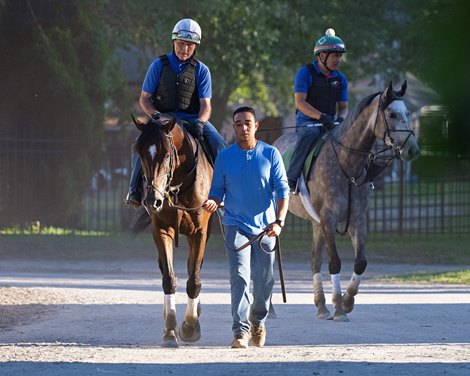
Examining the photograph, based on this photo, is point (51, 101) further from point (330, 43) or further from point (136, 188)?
point (136, 188)

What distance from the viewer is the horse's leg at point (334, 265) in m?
11.2

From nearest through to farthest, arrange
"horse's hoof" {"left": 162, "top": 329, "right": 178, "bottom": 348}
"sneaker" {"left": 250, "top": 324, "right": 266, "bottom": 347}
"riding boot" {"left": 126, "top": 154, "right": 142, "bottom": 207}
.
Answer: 1. "sneaker" {"left": 250, "top": 324, "right": 266, "bottom": 347}
2. "horse's hoof" {"left": 162, "top": 329, "right": 178, "bottom": 348}
3. "riding boot" {"left": 126, "top": 154, "right": 142, "bottom": 207}

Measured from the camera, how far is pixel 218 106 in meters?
30.5

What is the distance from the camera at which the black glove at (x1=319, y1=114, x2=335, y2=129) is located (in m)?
12.0

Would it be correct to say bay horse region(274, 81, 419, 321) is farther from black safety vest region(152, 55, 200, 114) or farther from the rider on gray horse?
black safety vest region(152, 55, 200, 114)

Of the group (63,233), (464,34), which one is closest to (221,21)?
(63,233)

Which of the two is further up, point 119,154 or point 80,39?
point 80,39

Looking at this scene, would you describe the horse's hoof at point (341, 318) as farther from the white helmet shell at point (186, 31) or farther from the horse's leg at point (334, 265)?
the white helmet shell at point (186, 31)

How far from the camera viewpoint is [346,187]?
11.9 metres

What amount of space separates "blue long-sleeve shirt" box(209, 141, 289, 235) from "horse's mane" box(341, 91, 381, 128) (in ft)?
9.00

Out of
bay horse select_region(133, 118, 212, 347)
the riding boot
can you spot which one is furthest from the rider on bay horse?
the riding boot

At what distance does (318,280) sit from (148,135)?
335cm

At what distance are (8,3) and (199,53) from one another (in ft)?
18.4

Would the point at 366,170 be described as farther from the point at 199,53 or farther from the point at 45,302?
the point at 199,53
